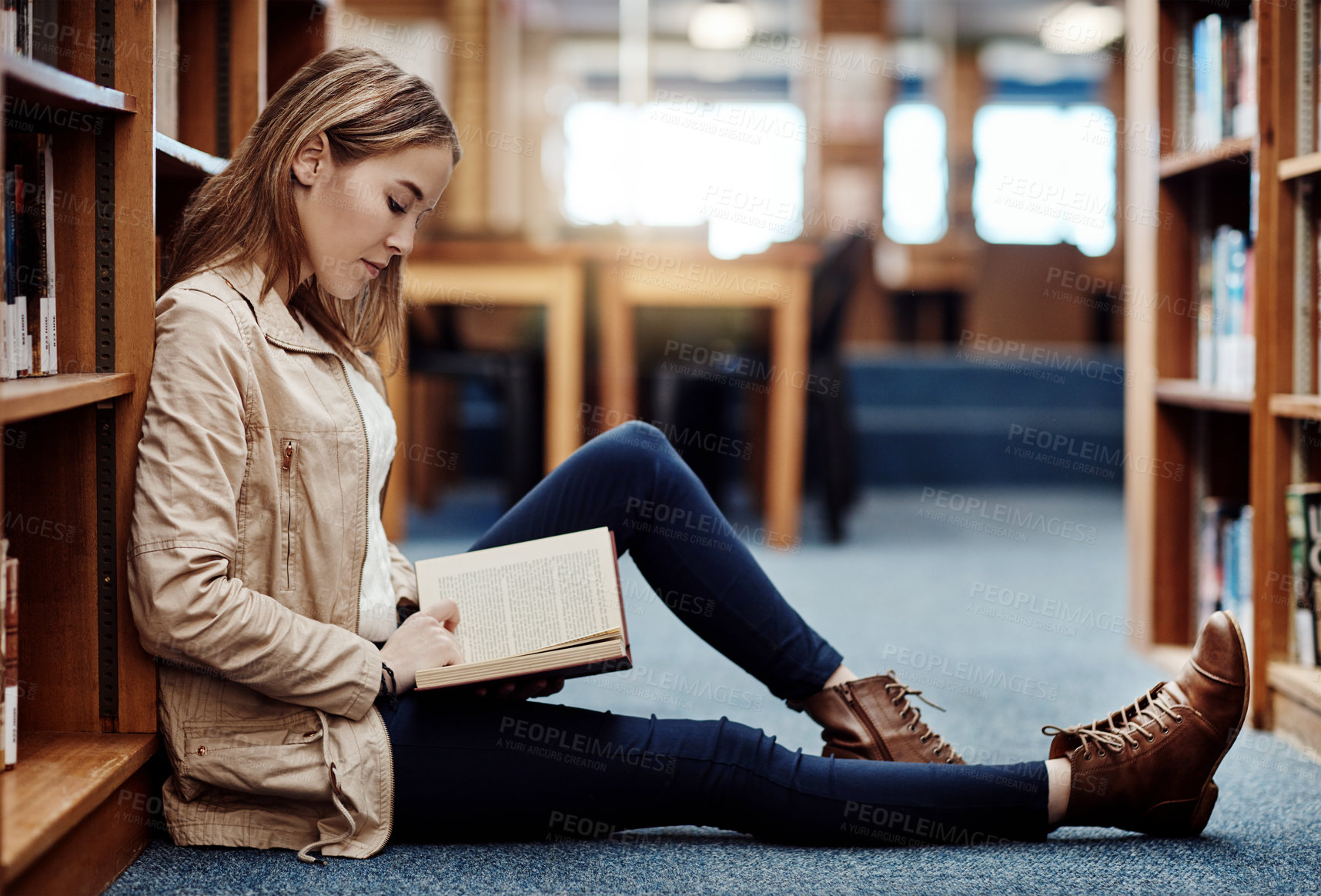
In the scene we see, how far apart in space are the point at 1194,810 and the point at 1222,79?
1.14m

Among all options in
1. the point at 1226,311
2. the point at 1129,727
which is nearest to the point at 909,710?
the point at 1129,727

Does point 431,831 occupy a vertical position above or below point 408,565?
below

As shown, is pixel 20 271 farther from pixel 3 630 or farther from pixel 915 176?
pixel 915 176

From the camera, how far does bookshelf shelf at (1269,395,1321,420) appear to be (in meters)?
1.35

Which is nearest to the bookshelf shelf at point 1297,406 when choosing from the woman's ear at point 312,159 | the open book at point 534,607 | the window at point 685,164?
the open book at point 534,607

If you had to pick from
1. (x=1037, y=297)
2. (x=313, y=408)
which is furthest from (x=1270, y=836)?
(x=1037, y=297)

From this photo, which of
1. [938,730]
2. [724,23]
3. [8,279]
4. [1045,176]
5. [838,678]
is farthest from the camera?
[1045,176]

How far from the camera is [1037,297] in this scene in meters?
6.88

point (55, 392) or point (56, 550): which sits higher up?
point (55, 392)

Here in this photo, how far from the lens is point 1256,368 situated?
149 cm

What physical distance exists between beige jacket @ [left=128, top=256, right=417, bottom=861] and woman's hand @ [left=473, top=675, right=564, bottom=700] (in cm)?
9

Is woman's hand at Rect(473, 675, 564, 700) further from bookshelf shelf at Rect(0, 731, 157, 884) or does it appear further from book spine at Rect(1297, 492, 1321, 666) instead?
book spine at Rect(1297, 492, 1321, 666)

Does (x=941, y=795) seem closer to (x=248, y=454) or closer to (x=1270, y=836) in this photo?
(x=1270, y=836)

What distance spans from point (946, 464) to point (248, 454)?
3.79 meters
